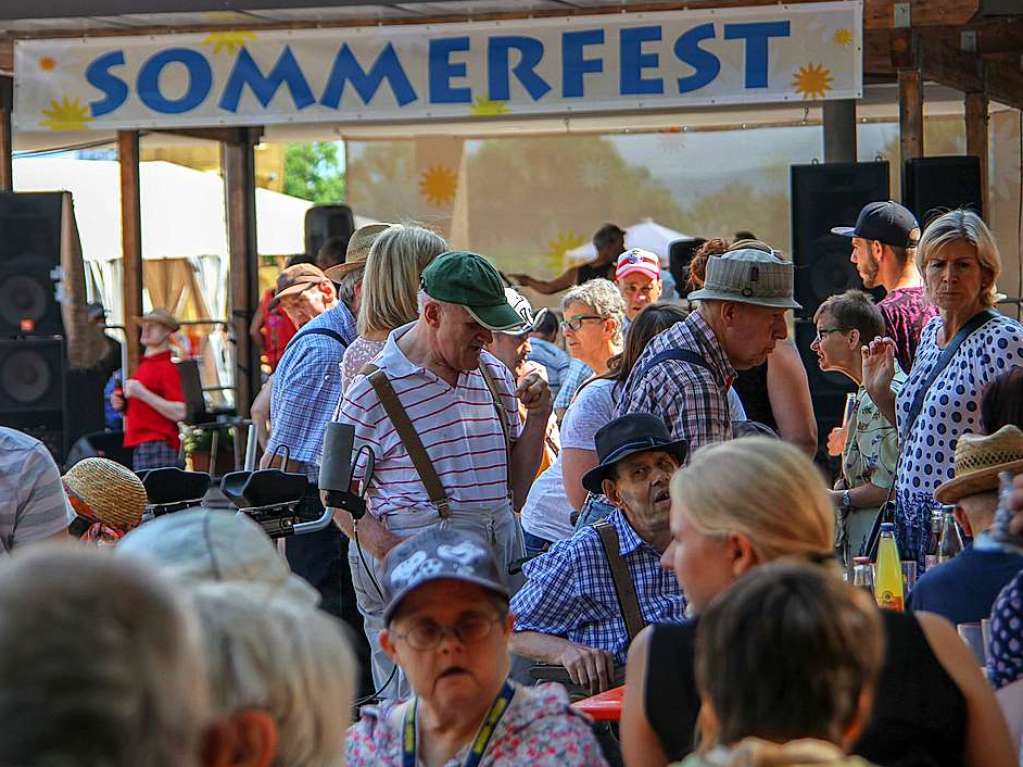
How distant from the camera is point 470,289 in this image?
4.07m

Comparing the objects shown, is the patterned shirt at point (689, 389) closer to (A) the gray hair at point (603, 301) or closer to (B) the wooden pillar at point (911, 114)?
(A) the gray hair at point (603, 301)

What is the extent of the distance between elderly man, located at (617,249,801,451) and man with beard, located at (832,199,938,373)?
1.84 meters

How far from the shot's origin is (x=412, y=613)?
255 cm

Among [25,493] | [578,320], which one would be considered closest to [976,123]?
[578,320]

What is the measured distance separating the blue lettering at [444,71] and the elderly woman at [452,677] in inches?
243

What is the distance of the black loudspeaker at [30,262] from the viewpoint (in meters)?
8.94

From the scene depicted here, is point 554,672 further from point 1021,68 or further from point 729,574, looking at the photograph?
point 1021,68

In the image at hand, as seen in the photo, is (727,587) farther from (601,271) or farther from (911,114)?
(601,271)

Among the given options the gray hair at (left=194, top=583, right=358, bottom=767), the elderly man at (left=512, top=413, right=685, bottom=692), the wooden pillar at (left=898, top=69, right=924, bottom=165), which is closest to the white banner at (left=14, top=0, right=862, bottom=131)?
the wooden pillar at (left=898, top=69, right=924, bottom=165)

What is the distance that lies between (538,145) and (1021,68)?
A: 3619mm

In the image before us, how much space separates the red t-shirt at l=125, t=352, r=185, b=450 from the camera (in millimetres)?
9250

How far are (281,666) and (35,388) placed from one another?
773 centimetres

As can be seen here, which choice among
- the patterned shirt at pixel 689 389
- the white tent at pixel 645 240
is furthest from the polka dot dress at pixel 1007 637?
the white tent at pixel 645 240

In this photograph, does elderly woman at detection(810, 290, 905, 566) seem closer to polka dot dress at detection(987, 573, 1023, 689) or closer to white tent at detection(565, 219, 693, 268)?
polka dot dress at detection(987, 573, 1023, 689)
